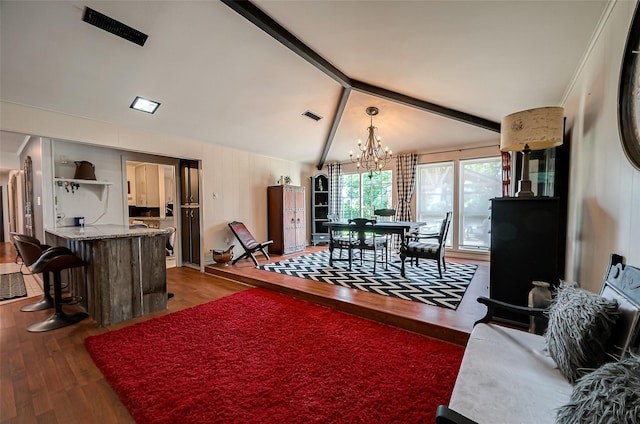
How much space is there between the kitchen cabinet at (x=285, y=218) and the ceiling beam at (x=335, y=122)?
41.9 inches

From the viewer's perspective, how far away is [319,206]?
6.89 m

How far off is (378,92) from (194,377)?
4.02m

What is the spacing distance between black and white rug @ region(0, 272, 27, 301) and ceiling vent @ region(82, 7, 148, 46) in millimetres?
3434

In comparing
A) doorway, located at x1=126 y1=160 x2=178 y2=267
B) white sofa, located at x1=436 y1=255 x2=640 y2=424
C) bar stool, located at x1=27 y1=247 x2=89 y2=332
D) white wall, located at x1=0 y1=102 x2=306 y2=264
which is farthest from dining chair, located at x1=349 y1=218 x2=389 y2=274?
doorway, located at x1=126 y1=160 x2=178 y2=267

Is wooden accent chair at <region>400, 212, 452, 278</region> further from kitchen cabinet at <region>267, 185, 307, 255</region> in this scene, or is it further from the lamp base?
kitchen cabinet at <region>267, 185, 307, 255</region>

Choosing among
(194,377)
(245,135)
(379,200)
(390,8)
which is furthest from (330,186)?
(194,377)

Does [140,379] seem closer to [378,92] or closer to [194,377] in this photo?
[194,377]

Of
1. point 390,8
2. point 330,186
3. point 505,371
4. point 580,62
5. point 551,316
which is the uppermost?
point 390,8

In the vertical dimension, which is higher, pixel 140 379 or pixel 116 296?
pixel 116 296

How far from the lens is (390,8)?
7.18 ft

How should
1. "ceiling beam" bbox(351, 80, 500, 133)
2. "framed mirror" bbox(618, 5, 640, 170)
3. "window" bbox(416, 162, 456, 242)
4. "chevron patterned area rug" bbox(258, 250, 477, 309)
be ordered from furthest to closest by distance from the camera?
"window" bbox(416, 162, 456, 242) < "ceiling beam" bbox(351, 80, 500, 133) < "chevron patterned area rug" bbox(258, 250, 477, 309) < "framed mirror" bbox(618, 5, 640, 170)

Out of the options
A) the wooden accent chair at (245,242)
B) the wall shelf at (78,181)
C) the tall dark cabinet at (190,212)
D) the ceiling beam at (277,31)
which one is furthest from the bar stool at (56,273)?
the ceiling beam at (277,31)

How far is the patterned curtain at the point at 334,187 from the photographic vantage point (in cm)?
680

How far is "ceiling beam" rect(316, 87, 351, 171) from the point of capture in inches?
168
